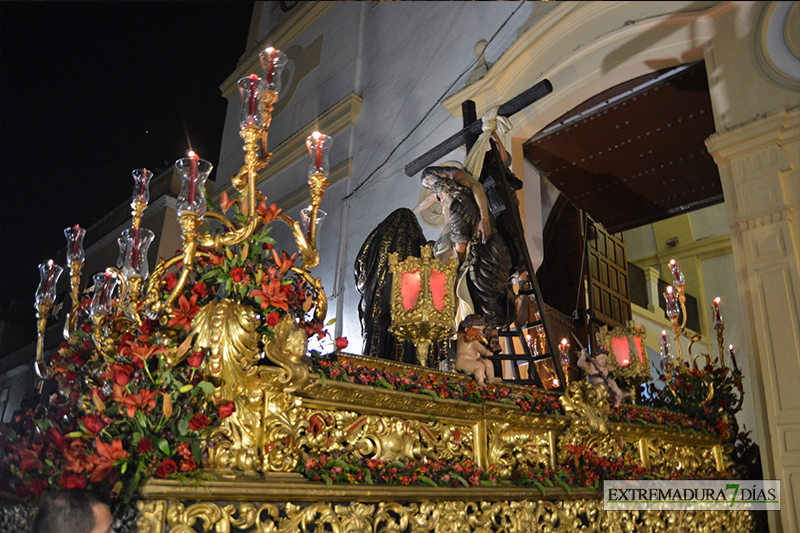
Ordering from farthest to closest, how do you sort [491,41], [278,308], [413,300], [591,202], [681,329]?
[591,202], [491,41], [681,329], [413,300], [278,308]

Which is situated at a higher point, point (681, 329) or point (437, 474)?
point (681, 329)

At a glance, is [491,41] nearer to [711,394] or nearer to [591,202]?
[591,202]

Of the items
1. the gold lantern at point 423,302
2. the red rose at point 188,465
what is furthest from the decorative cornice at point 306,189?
the red rose at point 188,465

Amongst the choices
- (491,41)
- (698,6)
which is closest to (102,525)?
(698,6)

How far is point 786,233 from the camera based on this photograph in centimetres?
419

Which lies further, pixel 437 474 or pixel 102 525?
pixel 437 474

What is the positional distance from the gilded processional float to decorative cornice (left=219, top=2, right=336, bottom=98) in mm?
8548

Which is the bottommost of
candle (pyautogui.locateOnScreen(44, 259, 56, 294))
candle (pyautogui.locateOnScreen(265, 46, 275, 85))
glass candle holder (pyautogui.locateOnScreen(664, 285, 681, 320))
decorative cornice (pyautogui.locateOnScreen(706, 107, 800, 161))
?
candle (pyautogui.locateOnScreen(44, 259, 56, 294))

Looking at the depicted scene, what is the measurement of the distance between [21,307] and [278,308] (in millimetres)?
4228

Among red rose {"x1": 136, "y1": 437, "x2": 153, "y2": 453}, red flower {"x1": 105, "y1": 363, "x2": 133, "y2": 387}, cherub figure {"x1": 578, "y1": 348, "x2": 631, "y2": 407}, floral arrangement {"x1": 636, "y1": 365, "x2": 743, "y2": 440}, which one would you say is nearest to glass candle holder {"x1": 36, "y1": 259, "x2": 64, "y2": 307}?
red flower {"x1": 105, "y1": 363, "x2": 133, "y2": 387}

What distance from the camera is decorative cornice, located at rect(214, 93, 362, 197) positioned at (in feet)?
29.0

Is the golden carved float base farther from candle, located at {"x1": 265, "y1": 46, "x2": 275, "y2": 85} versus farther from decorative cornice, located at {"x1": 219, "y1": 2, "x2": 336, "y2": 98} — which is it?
decorative cornice, located at {"x1": 219, "y1": 2, "x2": 336, "y2": 98}

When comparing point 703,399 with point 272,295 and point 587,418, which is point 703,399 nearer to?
point 587,418

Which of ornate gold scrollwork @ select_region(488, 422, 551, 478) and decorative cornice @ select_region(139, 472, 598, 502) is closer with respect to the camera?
decorative cornice @ select_region(139, 472, 598, 502)
